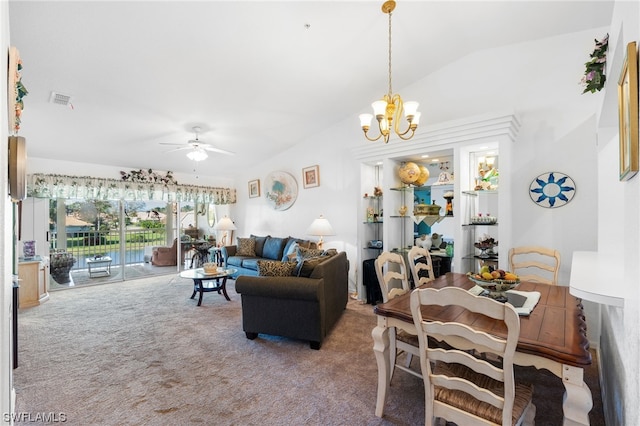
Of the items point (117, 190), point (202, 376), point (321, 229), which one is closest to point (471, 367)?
point (202, 376)

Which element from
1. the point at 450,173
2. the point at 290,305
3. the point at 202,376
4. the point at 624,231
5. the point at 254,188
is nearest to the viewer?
the point at 624,231

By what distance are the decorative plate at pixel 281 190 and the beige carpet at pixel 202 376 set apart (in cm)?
270

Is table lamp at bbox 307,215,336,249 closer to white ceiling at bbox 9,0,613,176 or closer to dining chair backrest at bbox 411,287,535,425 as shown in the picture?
white ceiling at bbox 9,0,613,176

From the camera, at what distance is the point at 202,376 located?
7.89 ft

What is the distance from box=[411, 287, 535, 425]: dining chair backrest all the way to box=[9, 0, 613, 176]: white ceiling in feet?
8.47

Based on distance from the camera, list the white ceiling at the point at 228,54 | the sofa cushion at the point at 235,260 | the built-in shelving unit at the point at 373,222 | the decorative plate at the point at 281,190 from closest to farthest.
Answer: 1. the white ceiling at the point at 228,54
2. the built-in shelving unit at the point at 373,222
3. the sofa cushion at the point at 235,260
4. the decorative plate at the point at 281,190

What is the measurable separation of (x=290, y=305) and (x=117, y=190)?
188 inches

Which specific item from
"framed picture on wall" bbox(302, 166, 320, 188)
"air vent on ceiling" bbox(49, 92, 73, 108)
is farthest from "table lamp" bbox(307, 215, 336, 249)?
"air vent on ceiling" bbox(49, 92, 73, 108)

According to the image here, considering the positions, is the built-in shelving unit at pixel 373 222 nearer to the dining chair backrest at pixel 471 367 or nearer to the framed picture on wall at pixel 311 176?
the framed picture on wall at pixel 311 176

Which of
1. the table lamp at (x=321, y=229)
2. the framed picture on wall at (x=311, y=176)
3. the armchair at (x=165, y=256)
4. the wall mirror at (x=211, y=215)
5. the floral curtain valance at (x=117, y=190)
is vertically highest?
the framed picture on wall at (x=311, y=176)

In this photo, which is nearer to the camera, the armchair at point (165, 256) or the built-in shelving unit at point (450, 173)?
the built-in shelving unit at point (450, 173)

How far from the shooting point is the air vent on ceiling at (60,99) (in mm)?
3326

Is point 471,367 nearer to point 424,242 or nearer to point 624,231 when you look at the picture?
point 624,231

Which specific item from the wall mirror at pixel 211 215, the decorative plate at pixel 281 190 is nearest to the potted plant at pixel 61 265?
the wall mirror at pixel 211 215
